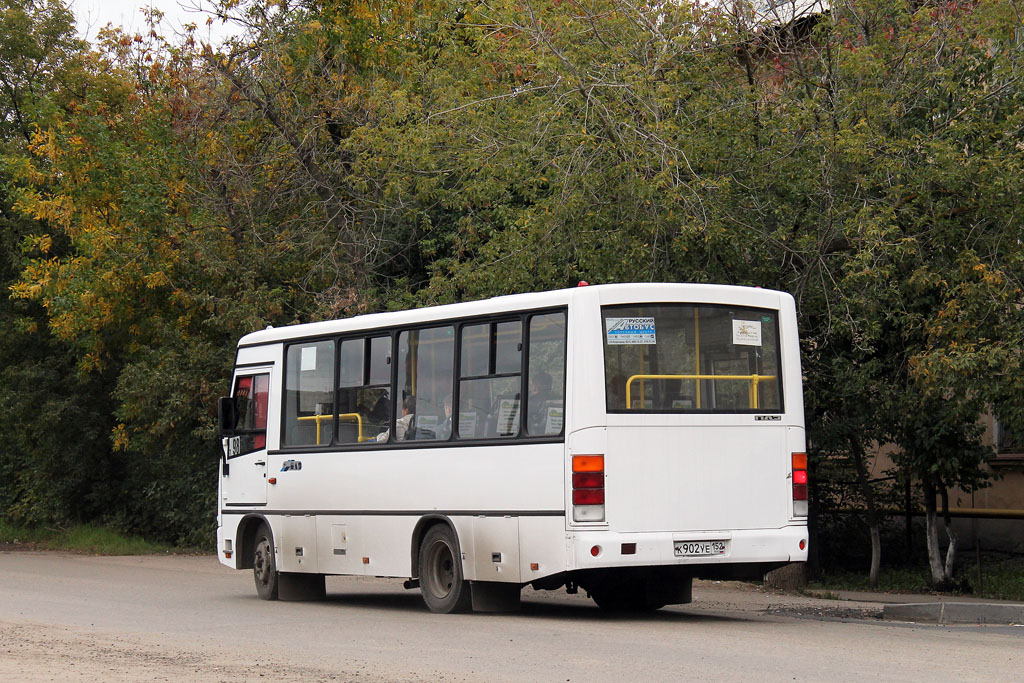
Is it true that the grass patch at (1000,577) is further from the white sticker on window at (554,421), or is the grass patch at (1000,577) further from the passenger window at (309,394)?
the passenger window at (309,394)

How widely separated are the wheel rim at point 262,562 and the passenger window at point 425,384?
3044 mm

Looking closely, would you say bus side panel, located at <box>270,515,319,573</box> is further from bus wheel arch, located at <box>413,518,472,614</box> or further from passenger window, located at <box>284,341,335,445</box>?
bus wheel arch, located at <box>413,518,472,614</box>

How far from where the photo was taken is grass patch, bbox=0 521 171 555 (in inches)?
1093

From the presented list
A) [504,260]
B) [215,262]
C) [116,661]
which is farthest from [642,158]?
[215,262]

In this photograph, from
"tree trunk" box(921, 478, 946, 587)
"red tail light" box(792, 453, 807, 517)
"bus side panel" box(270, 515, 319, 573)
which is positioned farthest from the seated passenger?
"tree trunk" box(921, 478, 946, 587)

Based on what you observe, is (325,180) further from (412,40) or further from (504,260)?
(504,260)

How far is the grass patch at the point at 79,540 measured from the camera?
27750 millimetres

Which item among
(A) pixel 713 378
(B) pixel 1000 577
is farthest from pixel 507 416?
(B) pixel 1000 577

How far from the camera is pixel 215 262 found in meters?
24.3

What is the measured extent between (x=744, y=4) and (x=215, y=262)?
10111 millimetres

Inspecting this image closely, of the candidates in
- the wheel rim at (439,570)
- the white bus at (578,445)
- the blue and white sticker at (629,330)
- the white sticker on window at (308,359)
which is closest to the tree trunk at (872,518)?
the white bus at (578,445)

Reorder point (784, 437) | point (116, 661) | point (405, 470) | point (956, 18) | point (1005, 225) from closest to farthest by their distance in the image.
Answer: point (116, 661) → point (784, 437) → point (405, 470) → point (1005, 225) → point (956, 18)

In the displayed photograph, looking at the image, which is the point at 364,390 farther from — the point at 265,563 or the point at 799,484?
the point at 799,484

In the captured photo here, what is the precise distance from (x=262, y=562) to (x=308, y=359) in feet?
8.26
